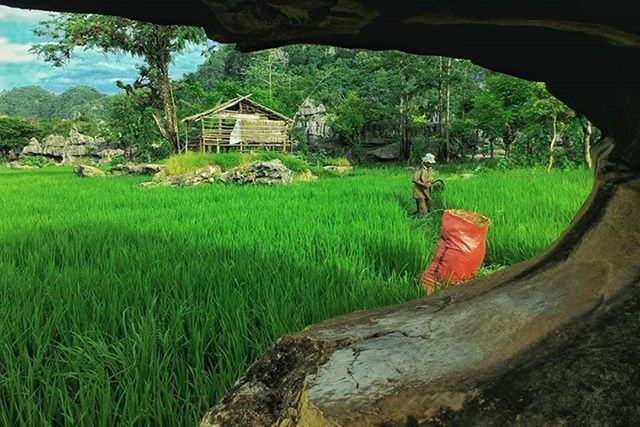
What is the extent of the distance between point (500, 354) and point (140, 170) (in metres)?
16.7

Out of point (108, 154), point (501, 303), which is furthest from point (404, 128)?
point (108, 154)

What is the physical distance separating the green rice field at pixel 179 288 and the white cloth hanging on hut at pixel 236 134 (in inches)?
636

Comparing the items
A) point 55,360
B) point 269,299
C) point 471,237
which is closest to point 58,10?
point 55,360

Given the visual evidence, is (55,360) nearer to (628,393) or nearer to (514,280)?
(514,280)

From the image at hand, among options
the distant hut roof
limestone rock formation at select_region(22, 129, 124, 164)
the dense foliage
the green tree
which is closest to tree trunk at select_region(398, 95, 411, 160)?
the dense foliage

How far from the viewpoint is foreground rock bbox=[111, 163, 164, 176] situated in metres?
15.4

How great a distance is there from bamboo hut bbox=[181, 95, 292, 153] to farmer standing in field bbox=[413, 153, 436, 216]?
665 inches

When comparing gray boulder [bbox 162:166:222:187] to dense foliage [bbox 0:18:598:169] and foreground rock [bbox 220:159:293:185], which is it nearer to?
foreground rock [bbox 220:159:293:185]

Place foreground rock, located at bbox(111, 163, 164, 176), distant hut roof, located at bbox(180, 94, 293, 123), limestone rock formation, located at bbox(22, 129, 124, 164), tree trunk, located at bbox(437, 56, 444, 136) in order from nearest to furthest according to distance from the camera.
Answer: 1. foreground rock, located at bbox(111, 163, 164, 176)
2. tree trunk, located at bbox(437, 56, 444, 136)
3. distant hut roof, located at bbox(180, 94, 293, 123)
4. limestone rock formation, located at bbox(22, 129, 124, 164)

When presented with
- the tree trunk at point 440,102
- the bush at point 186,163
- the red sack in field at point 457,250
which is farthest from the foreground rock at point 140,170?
the red sack in field at point 457,250

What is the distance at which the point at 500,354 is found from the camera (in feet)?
3.00

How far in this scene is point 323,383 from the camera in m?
0.93

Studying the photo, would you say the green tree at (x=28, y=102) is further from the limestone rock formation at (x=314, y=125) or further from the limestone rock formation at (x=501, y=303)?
the limestone rock formation at (x=501, y=303)

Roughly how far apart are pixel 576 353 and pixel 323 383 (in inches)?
17.9
